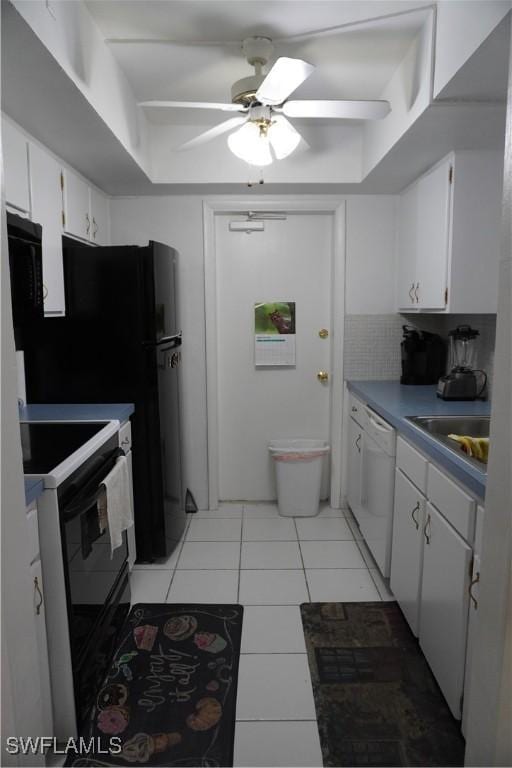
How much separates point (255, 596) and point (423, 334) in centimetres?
188

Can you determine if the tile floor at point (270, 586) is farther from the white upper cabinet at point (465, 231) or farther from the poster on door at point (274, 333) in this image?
the white upper cabinet at point (465, 231)

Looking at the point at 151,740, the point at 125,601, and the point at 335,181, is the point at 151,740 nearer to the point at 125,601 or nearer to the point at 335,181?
the point at 125,601

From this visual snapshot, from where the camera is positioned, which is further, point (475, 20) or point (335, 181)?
point (335, 181)

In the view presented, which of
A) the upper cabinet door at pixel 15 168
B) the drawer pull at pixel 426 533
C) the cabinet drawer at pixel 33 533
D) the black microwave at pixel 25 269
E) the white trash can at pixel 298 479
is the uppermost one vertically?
the upper cabinet door at pixel 15 168

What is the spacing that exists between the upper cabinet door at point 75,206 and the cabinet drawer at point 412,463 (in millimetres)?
1883

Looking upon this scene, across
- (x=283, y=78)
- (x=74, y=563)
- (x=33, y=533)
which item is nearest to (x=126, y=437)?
(x=74, y=563)

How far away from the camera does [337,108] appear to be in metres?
1.80

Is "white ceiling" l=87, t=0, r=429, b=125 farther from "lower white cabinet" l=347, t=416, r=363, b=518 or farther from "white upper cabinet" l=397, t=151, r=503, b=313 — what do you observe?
"lower white cabinet" l=347, t=416, r=363, b=518

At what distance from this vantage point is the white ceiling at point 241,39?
70.1 inches

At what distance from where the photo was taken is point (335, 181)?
2.97m

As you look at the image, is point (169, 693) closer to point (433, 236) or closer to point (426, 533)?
point (426, 533)

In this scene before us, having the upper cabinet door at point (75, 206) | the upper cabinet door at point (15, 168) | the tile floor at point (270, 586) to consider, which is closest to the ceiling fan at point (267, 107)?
the upper cabinet door at point (15, 168)

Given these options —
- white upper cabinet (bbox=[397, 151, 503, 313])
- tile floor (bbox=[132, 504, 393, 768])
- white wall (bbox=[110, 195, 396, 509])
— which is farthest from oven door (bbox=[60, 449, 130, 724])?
white upper cabinet (bbox=[397, 151, 503, 313])

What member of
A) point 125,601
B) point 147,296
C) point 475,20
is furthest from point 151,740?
point 475,20
